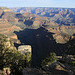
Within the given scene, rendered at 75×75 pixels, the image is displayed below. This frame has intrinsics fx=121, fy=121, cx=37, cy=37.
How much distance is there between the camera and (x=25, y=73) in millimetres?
25578

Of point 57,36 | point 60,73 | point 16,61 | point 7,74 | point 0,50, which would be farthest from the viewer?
point 57,36

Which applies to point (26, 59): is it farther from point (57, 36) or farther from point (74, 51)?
point (57, 36)

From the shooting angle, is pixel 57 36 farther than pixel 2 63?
Yes

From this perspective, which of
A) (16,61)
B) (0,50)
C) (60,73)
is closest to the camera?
(60,73)

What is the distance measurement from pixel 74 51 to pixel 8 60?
2483cm

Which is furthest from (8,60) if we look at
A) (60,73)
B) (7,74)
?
(60,73)

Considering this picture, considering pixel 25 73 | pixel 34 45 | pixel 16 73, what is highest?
pixel 25 73

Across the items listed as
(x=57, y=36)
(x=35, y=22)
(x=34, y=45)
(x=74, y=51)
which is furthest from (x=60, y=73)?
(x=35, y=22)

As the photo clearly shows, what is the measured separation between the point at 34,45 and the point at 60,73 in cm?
7140

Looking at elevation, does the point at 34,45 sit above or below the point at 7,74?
below

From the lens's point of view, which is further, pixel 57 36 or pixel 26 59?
pixel 57 36

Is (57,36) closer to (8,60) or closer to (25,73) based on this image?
(8,60)

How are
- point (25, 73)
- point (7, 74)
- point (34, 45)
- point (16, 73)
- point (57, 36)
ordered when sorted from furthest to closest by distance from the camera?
1. point (34, 45)
2. point (57, 36)
3. point (16, 73)
4. point (7, 74)
5. point (25, 73)

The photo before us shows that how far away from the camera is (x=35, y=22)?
653ft
